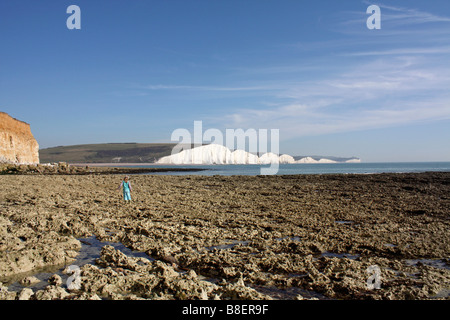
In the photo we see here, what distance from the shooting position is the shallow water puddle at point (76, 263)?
425cm

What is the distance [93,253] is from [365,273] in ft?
15.9

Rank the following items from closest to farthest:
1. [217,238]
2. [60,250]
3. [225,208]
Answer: [60,250]
[217,238]
[225,208]

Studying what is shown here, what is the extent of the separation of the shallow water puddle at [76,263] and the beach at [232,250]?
49 millimetres

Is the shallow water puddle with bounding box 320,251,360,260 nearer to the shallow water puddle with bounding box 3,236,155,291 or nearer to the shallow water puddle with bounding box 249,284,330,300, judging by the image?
the shallow water puddle with bounding box 249,284,330,300

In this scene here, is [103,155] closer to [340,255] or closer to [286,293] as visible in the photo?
[340,255]

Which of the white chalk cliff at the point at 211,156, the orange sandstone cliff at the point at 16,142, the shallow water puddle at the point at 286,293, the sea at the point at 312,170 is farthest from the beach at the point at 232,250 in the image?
the white chalk cliff at the point at 211,156

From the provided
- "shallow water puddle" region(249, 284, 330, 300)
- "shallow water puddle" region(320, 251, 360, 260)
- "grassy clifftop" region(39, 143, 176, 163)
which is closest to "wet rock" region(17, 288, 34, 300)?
"shallow water puddle" region(249, 284, 330, 300)

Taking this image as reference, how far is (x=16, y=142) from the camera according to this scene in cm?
4675

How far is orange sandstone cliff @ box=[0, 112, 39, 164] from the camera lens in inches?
1704

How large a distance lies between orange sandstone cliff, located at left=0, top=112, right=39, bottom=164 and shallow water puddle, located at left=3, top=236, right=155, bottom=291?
45501mm
